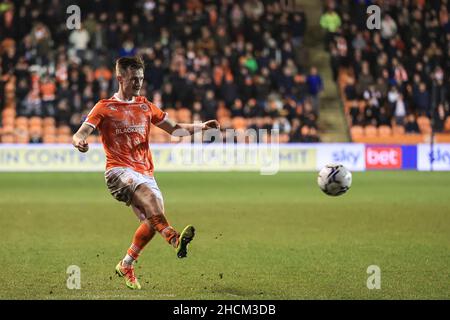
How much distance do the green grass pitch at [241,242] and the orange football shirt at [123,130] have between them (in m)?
1.19

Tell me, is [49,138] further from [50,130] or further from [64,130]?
[64,130]

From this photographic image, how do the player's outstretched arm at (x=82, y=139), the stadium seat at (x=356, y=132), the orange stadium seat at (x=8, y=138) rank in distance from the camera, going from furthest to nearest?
the stadium seat at (x=356, y=132) → the orange stadium seat at (x=8, y=138) → the player's outstretched arm at (x=82, y=139)

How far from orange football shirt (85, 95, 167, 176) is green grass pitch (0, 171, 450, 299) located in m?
1.19

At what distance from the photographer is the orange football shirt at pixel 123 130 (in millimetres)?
7977

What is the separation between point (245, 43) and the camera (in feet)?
93.4

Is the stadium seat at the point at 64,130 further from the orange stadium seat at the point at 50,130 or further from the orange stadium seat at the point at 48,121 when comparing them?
the orange stadium seat at the point at 48,121

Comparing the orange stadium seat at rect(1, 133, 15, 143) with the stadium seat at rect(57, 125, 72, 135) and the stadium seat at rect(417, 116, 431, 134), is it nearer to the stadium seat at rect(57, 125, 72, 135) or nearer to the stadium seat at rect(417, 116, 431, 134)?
the stadium seat at rect(57, 125, 72, 135)

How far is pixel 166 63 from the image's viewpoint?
27.2m

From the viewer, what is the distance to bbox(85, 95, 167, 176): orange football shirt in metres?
7.98

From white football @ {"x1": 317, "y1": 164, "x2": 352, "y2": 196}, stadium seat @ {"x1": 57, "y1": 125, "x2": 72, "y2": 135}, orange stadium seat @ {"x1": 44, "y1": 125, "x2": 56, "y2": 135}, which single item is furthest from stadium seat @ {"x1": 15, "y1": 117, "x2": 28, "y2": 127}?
white football @ {"x1": 317, "y1": 164, "x2": 352, "y2": 196}

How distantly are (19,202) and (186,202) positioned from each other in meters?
3.19

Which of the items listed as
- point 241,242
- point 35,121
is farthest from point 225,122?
point 241,242

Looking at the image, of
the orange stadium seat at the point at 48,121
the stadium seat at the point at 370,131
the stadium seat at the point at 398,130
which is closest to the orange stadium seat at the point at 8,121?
the orange stadium seat at the point at 48,121
